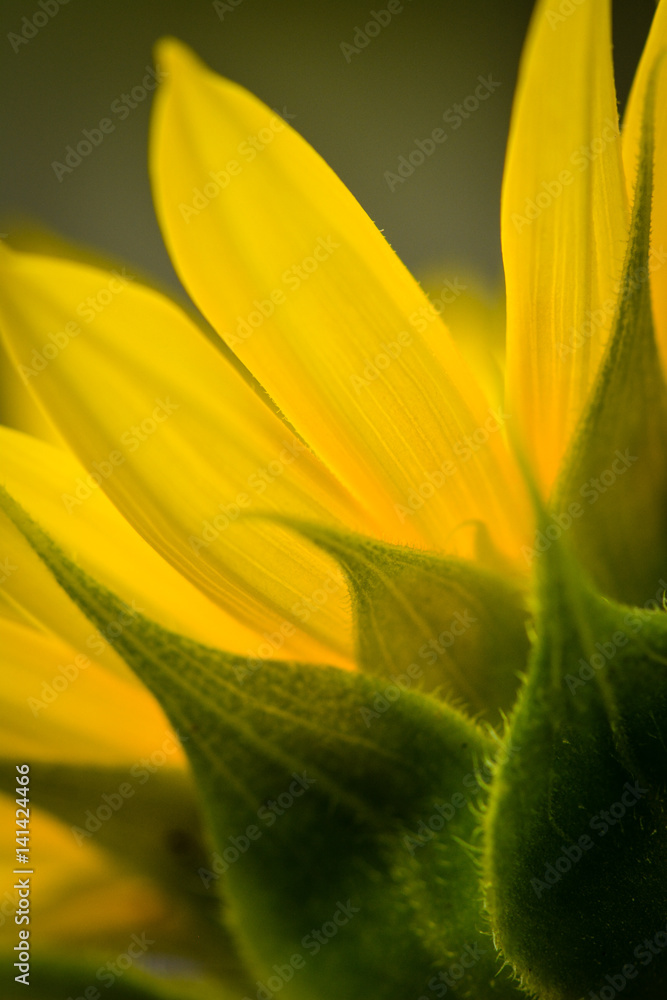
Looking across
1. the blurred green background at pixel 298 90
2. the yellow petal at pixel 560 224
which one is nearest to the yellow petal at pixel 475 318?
the blurred green background at pixel 298 90

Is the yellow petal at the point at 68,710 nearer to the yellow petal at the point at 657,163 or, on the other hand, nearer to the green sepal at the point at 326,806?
the green sepal at the point at 326,806

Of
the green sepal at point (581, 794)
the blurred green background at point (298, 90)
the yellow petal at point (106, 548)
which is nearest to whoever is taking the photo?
the green sepal at point (581, 794)

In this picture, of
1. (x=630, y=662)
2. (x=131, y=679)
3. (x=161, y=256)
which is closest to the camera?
(x=630, y=662)

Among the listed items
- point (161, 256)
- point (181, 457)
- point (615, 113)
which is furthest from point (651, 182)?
point (161, 256)

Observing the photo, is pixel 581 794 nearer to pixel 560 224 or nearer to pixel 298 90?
pixel 560 224

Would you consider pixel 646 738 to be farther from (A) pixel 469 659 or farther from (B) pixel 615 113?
(B) pixel 615 113

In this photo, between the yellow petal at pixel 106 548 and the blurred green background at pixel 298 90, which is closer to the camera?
the yellow petal at pixel 106 548

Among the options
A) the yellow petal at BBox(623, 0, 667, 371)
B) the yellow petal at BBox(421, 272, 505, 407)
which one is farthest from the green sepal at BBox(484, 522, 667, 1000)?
the yellow petal at BBox(421, 272, 505, 407)
